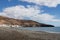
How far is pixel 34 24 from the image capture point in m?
186

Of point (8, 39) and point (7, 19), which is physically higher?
point (7, 19)

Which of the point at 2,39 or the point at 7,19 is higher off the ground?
the point at 7,19

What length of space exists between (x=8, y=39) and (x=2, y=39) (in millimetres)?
540

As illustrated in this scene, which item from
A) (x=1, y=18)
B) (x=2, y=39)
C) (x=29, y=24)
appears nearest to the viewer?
(x=2, y=39)

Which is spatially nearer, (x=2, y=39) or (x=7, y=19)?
(x=2, y=39)

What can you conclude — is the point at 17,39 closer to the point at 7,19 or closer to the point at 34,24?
the point at 7,19

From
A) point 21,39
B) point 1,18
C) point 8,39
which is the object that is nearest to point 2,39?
point 8,39

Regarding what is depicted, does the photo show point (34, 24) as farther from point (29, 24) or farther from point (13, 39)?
point (13, 39)

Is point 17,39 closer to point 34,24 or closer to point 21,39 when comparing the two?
point 21,39

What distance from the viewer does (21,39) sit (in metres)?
18.0

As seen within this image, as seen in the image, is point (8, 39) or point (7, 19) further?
point (7, 19)

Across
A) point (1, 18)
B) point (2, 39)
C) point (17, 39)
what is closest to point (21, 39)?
point (17, 39)

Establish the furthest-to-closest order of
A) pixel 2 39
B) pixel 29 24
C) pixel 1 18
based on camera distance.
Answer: pixel 29 24, pixel 1 18, pixel 2 39

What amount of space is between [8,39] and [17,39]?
2.99 ft
